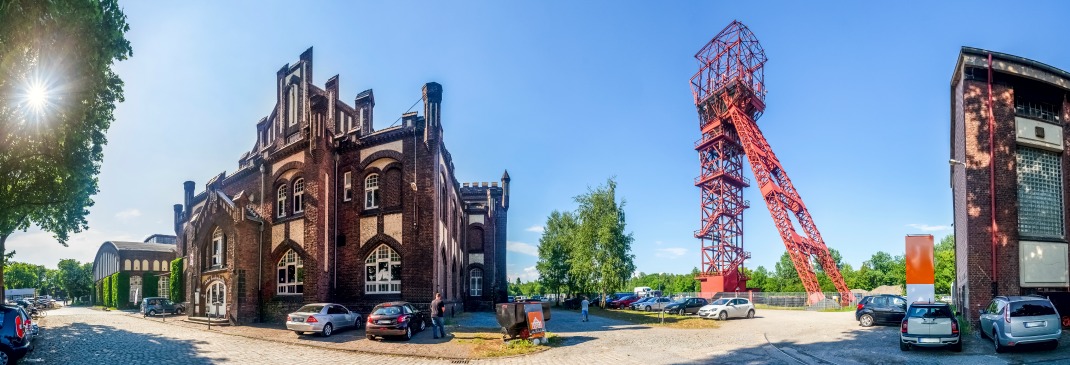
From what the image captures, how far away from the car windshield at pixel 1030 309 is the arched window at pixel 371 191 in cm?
2392

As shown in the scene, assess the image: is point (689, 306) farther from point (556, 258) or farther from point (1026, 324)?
point (1026, 324)

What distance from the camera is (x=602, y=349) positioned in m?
18.7

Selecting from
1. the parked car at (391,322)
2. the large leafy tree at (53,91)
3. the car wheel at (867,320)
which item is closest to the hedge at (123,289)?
the large leafy tree at (53,91)

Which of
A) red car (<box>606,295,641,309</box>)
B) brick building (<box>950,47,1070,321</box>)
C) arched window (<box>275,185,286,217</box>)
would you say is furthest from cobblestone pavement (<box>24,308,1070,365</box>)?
red car (<box>606,295,641,309</box>)

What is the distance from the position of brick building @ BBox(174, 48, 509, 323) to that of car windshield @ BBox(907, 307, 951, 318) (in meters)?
18.1

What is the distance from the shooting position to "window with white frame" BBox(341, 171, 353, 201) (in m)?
30.1

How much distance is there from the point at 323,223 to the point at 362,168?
3113 mm

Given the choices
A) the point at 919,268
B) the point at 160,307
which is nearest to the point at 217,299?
the point at 160,307

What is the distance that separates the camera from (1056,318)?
1598 cm

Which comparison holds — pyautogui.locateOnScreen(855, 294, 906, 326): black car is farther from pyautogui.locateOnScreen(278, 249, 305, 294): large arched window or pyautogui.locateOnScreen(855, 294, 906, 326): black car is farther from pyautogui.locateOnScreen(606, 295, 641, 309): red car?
pyautogui.locateOnScreen(606, 295, 641, 309): red car

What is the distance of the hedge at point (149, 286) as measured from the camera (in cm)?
6022

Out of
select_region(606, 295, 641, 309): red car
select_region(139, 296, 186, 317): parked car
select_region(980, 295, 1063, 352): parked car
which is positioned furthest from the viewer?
select_region(606, 295, 641, 309): red car

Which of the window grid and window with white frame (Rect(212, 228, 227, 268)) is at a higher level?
the window grid

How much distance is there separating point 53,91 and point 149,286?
162ft
